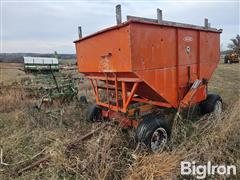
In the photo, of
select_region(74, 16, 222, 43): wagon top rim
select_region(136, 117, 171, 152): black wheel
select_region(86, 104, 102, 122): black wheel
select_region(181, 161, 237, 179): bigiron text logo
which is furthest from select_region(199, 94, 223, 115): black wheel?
select_region(86, 104, 102, 122): black wheel

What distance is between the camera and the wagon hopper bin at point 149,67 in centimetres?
372

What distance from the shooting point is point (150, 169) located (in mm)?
2920

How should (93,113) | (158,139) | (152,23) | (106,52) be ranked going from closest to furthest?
(152,23)
(158,139)
(106,52)
(93,113)

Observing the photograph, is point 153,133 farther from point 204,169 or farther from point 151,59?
point 151,59

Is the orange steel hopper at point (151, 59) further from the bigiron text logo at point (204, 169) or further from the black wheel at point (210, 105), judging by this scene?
the bigiron text logo at point (204, 169)

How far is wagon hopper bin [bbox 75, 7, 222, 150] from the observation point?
3.72 metres

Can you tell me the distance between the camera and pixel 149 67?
384cm

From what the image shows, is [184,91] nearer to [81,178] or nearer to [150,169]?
[150,169]

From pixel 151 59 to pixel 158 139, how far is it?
1496mm

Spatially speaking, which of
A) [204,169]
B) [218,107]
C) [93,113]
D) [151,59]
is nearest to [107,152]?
[204,169]

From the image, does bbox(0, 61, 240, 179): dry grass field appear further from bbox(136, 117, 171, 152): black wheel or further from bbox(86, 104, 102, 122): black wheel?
bbox(86, 104, 102, 122): black wheel

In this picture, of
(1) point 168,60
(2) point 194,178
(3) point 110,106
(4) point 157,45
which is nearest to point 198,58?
(1) point 168,60

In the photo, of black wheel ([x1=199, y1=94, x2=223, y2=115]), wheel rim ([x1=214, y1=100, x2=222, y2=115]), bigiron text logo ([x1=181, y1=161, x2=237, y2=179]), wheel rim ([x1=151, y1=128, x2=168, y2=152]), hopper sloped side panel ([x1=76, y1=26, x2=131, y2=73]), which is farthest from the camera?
wheel rim ([x1=214, y1=100, x2=222, y2=115])

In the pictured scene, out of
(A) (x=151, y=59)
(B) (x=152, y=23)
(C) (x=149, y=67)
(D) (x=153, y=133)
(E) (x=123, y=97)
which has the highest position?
(B) (x=152, y=23)
